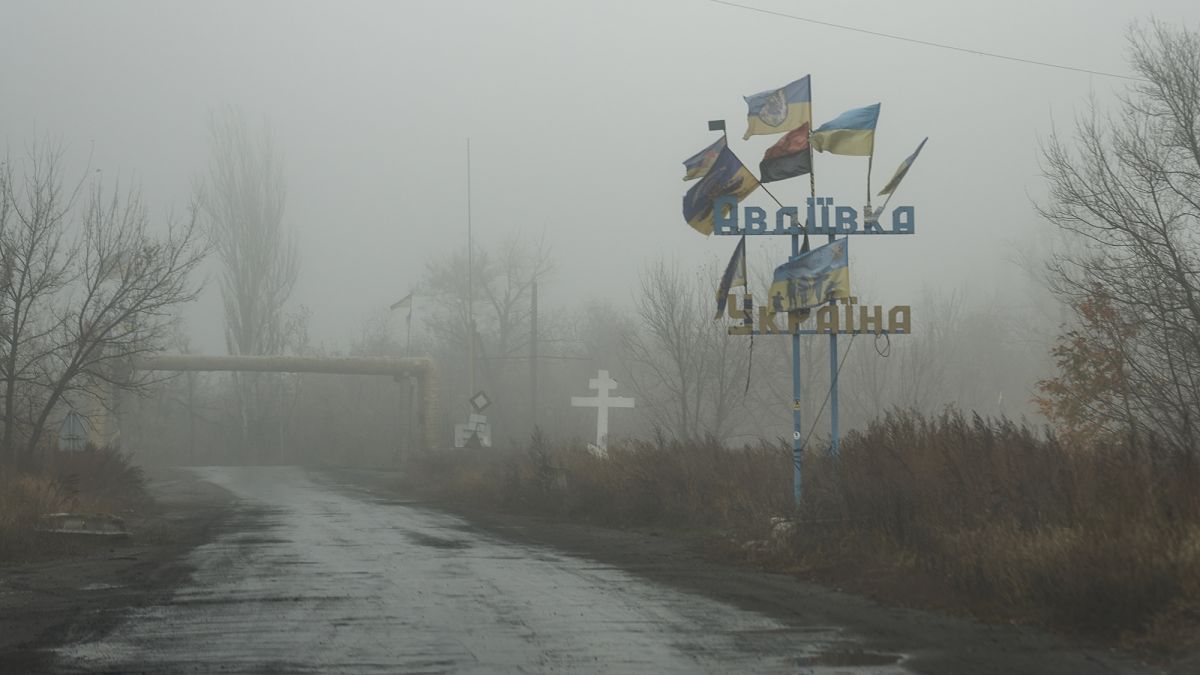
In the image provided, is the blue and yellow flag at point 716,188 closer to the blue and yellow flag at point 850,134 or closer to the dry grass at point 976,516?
the blue and yellow flag at point 850,134

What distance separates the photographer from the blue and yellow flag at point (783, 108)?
1798cm

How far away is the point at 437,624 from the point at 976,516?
19.1 feet

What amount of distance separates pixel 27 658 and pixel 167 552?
367 inches

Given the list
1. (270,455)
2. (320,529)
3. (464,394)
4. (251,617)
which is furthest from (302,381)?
(251,617)

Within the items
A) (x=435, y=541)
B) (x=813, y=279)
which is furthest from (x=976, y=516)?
(x=435, y=541)

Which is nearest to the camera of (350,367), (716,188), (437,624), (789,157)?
(437,624)

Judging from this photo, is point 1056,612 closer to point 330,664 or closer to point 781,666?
point 781,666

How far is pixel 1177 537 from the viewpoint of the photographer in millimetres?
9352

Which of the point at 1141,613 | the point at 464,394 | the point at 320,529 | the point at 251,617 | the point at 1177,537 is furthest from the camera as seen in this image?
the point at 464,394

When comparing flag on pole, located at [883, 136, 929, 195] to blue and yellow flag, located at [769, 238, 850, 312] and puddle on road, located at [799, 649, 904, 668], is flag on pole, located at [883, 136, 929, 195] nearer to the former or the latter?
blue and yellow flag, located at [769, 238, 850, 312]

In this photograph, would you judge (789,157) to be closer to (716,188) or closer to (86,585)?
(716,188)

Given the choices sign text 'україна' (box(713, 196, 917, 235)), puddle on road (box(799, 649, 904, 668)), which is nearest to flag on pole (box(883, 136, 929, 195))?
sign text 'україна' (box(713, 196, 917, 235))

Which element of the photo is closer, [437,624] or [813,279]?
[437,624]

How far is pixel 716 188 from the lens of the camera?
1855cm
